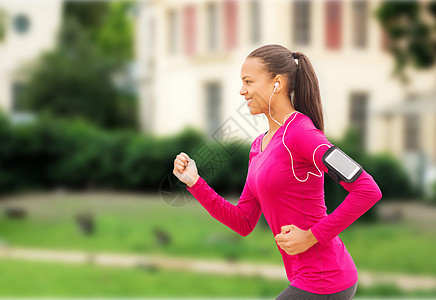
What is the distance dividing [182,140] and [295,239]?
12385mm

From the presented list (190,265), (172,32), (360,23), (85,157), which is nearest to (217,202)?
(190,265)

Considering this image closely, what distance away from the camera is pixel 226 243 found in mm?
9945

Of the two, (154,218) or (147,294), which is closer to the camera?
(147,294)

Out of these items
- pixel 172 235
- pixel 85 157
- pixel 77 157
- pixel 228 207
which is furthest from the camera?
pixel 77 157

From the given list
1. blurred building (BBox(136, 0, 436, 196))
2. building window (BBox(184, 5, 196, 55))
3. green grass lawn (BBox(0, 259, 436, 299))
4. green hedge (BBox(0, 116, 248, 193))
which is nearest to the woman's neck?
green grass lawn (BBox(0, 259, 436, 299))

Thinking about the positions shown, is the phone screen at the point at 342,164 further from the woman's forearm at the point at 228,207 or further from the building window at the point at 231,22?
the building window at the point at 231,22

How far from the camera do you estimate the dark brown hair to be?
1.77m

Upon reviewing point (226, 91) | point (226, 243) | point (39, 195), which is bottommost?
point (39, 195)

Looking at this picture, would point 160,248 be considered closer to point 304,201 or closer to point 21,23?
point 304,201

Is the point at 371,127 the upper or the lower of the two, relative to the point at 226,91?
lower

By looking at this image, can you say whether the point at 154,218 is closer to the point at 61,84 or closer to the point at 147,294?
the point at 147,294

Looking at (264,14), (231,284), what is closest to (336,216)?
(231,284)

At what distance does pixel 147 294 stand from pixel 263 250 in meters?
2.02

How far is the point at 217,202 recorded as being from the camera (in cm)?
192
